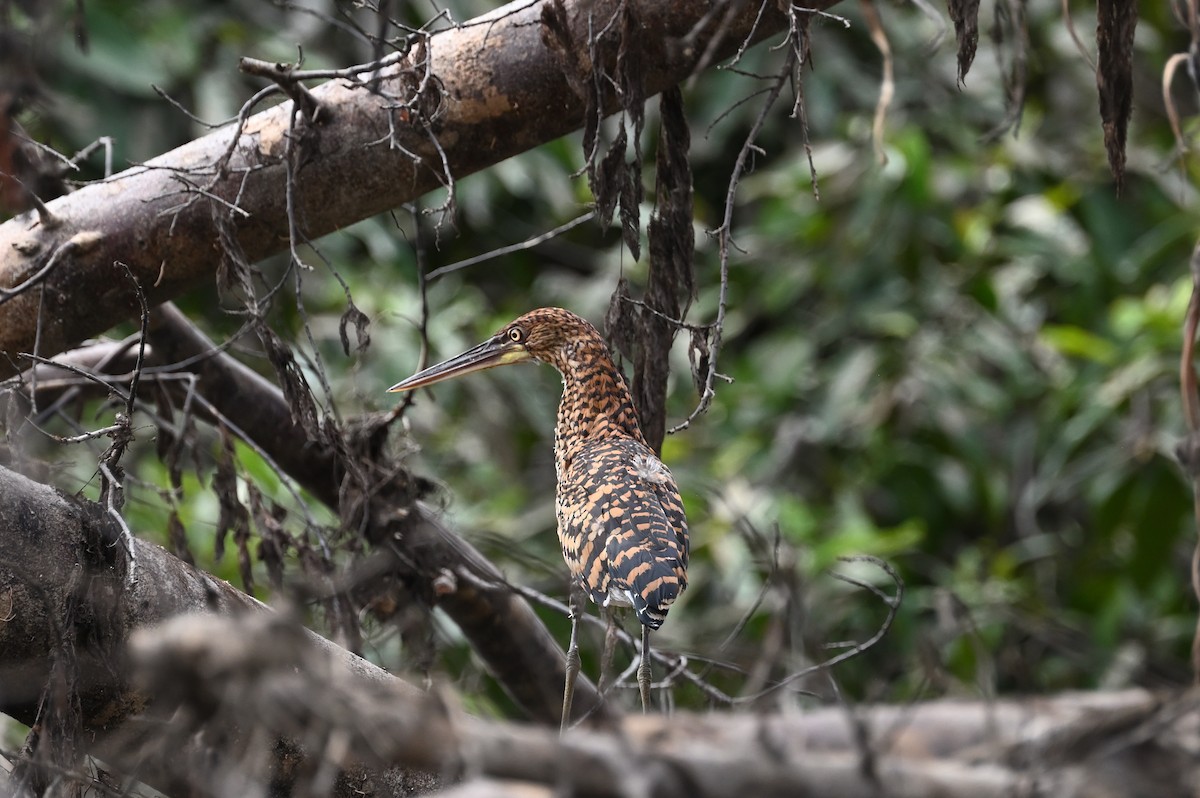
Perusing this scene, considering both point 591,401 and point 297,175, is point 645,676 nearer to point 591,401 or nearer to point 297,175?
point 591,401

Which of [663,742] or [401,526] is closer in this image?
Result: [663,742]

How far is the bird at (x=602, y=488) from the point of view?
3.23m

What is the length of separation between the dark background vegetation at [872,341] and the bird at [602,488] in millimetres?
1988

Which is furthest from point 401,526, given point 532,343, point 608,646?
point 608,646

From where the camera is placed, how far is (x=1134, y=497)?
20.5 feet

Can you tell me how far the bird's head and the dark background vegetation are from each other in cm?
182

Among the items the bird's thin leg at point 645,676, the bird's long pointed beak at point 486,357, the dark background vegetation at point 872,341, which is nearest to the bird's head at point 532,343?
the bird's long pointed beak at point 486,357

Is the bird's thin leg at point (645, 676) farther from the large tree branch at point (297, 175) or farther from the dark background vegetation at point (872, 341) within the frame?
the dark background vegetation at point (872, 341)

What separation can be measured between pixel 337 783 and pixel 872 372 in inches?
187

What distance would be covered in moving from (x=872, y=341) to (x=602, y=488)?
4.13 meters

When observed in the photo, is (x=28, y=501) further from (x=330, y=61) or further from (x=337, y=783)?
(x=330, y=61)

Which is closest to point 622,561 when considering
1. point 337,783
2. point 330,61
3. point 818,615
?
point 337,783

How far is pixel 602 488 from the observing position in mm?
3449

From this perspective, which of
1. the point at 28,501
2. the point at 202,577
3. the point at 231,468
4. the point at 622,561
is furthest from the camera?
the point at 231,468
